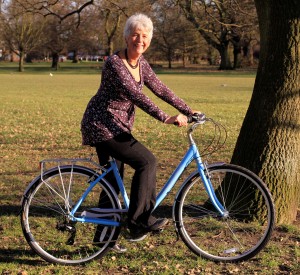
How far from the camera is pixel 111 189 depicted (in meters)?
4.10

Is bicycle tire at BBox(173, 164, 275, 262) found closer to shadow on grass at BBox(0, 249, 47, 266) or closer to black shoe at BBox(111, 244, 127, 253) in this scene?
black shoe at BBox(111, 244, 127, 253)

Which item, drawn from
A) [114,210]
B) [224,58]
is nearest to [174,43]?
[224,58]

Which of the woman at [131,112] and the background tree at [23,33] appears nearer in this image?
the woman at [131,112]

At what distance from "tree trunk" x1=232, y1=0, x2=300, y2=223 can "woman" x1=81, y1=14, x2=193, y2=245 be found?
127 cm

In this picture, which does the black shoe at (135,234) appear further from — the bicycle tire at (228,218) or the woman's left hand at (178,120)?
the woman's left hand at (178,120)

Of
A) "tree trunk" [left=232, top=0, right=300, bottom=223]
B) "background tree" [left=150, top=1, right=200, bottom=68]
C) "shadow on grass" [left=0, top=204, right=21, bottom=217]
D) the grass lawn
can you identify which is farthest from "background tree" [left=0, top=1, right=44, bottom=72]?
"tree trunk" [left=232, top=0, right=300, bottom=223]

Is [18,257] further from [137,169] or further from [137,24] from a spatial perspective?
[137,24]

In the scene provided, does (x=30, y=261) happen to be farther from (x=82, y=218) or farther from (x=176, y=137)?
(x=176, y=137)

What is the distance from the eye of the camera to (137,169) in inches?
159

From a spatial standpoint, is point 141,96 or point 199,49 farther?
point 199,49

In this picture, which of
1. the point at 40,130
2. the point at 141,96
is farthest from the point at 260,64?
the point at 40,130

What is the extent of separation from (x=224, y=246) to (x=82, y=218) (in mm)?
1239

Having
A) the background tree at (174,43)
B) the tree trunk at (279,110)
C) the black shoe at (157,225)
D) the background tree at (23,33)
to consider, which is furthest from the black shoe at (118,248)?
the background tree at (23,33)

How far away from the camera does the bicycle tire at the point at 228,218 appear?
13.5 feet
